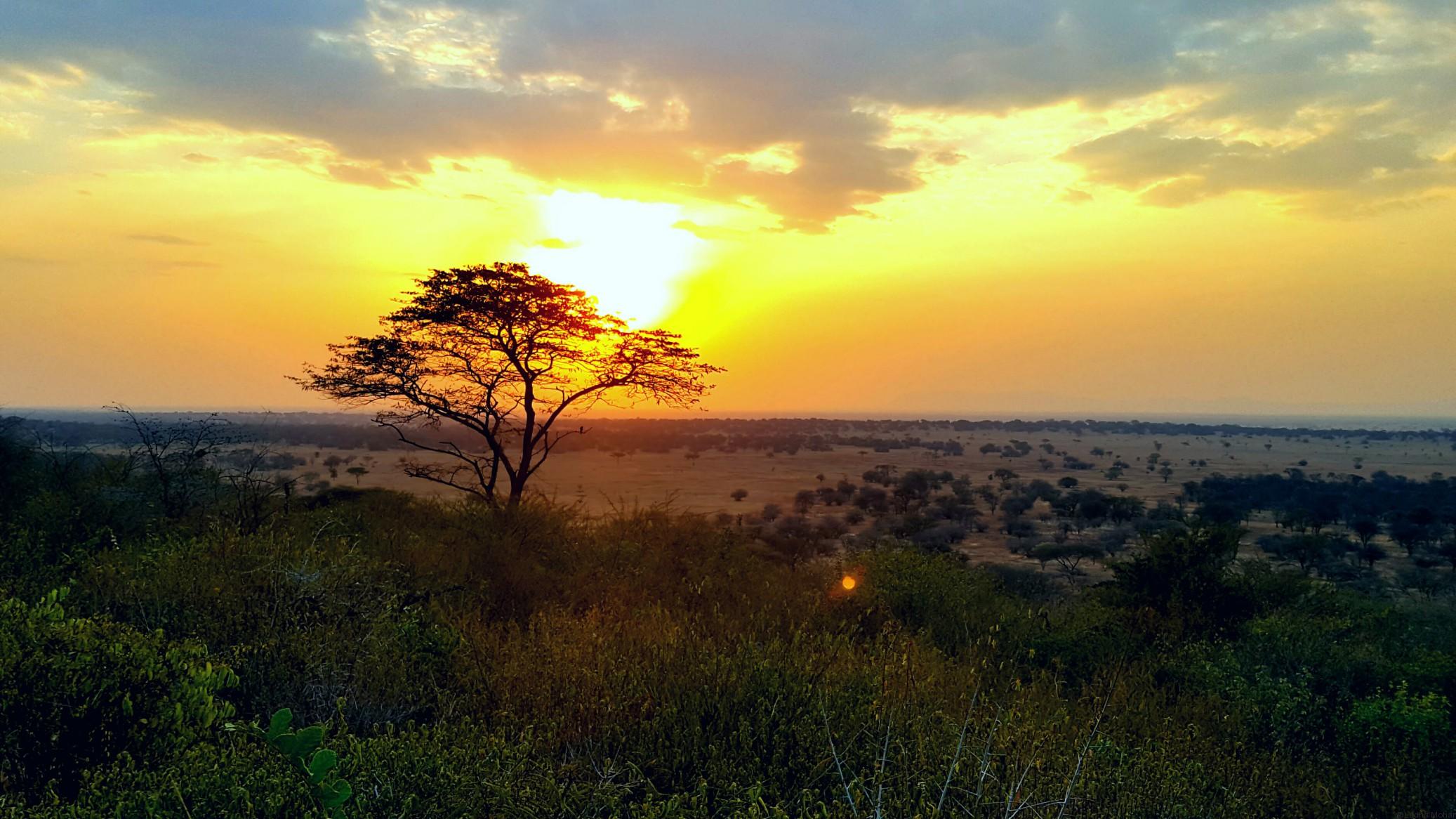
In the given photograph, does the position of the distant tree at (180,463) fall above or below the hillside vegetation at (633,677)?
above

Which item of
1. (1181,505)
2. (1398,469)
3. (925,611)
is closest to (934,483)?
(1181,505)

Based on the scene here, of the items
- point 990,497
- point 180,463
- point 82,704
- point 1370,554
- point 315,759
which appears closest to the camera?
point 315,759

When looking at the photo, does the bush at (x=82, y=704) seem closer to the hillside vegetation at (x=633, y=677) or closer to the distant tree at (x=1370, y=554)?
the hillside vegetation at (x=633, y=677)

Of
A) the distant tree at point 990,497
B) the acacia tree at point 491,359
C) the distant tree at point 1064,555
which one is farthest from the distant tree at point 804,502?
the acacia tree at point 491,359

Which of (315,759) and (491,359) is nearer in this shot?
(315,759)

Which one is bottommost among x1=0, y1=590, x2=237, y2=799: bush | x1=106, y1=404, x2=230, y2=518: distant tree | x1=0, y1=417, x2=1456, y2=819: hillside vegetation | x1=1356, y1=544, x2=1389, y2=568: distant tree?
x1=1356, y1=544, x2=1389, y2=568: distant tree

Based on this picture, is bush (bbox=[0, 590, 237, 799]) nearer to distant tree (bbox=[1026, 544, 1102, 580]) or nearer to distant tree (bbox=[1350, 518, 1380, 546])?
distant tree (bbox=[1026, 544, 1102, 580])

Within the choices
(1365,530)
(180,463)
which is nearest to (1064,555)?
(1365,530)

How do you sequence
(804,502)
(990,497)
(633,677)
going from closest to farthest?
1. (633,677)
2. (804,502)
3. (990,497)

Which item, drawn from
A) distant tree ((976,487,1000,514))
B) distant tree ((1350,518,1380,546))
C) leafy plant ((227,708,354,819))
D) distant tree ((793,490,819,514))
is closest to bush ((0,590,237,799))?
leafy plant ((227,708,354,819))

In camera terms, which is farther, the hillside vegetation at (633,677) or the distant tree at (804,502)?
the distant tree at (804,502)

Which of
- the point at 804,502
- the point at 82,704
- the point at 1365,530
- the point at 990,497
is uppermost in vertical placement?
the point at 82,704

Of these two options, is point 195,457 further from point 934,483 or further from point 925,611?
point 934,483

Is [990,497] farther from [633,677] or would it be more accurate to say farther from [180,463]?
[633,677]
